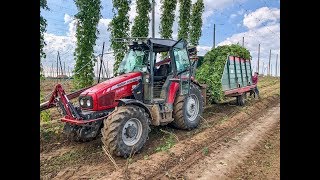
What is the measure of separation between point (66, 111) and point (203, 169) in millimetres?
3221

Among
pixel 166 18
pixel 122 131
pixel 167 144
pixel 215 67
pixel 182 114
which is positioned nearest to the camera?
pixel 122 131

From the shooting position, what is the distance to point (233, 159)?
6.41m

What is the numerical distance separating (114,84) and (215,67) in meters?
6.23

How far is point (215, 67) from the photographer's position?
12.1 m

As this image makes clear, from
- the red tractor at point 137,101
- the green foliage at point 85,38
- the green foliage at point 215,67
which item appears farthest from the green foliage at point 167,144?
the green foliage at point 85,38

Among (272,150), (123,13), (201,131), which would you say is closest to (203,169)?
(272,150)

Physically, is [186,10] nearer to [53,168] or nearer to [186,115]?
[186,115]

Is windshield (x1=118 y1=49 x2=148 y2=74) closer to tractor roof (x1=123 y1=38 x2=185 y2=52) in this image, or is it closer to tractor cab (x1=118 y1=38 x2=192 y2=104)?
tractor cab (x1=118 y1=38 x2=192 y2=104)

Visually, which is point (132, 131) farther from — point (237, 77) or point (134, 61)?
point (237, 77)

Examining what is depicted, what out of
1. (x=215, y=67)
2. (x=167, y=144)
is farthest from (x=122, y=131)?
(x=215, y=67)

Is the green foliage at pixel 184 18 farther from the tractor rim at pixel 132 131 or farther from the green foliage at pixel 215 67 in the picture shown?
the tractor rim at pixel 132 131

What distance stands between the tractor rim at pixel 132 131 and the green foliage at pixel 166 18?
17140 mm

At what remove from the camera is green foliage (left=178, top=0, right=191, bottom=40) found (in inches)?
1005
